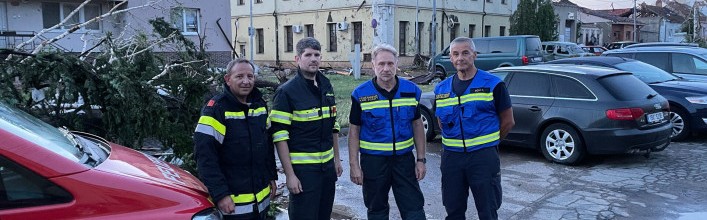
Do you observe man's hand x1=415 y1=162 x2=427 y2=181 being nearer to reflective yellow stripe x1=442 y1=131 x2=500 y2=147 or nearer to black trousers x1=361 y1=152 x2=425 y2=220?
black trousers x1=361 y1=152 x2=425 y2=220

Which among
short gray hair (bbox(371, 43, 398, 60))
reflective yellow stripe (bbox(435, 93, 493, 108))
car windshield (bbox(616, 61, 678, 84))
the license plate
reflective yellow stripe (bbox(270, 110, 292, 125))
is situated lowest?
the license plate

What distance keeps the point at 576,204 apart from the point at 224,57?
21.3m

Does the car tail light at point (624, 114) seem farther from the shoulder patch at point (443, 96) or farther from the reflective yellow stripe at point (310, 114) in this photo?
the reflective yellow stripe at point (310, 114)

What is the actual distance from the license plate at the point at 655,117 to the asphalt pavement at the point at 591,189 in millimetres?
617

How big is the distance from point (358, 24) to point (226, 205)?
27.7m

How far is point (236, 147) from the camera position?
328 cm

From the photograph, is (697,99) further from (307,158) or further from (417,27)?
(417,27)

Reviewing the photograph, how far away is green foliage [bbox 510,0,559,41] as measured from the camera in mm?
32344

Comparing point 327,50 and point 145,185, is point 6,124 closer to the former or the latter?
point 145,185

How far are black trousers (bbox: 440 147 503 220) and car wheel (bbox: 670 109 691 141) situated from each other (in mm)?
6114

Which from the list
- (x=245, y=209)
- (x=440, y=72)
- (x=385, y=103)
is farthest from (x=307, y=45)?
(x=440, y=72)

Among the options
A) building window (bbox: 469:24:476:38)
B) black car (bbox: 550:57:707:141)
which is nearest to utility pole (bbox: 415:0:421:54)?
building window (bbox: 469:24:476:38)

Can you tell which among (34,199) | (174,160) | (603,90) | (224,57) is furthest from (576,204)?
(224,57)

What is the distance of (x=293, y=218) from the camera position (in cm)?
377
